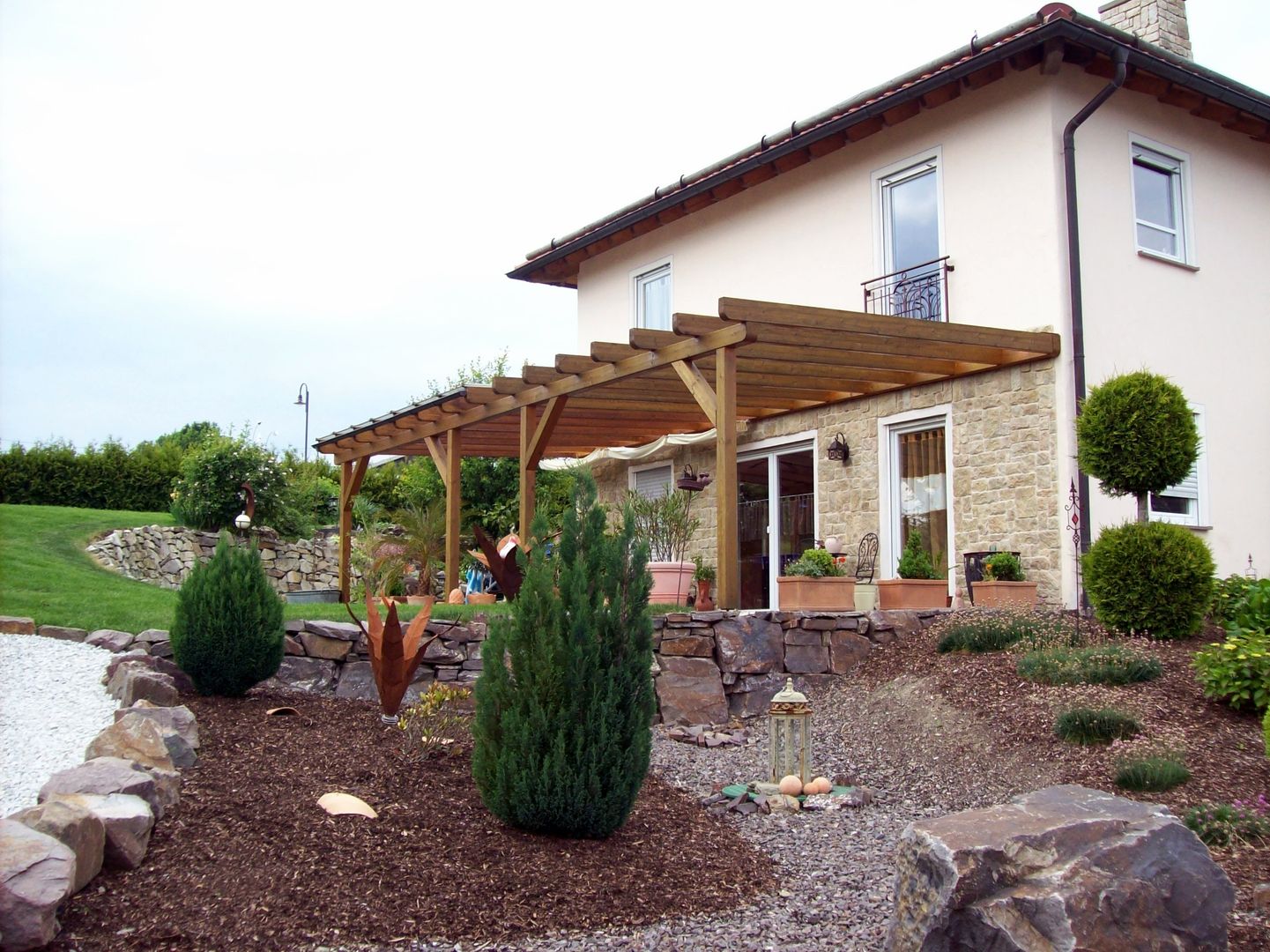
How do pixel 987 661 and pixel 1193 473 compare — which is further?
pixel 1193 473

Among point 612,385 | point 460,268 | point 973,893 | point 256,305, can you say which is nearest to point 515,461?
point 460,268

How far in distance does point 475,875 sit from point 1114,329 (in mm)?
8458

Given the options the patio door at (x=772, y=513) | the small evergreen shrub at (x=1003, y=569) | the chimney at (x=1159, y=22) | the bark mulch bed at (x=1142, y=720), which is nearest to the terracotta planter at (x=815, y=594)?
the bark mulch bed at (x=1142, y=720)

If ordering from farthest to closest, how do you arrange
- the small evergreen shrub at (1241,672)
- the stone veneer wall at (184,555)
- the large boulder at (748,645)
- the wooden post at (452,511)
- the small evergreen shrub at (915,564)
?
the stone veneer wall at (184,555) → the wooden post at (452,511) → the small evergreen shrub at (915,564) → the large boulder at (748,645) → the small evergreen shrub at (1241,672)

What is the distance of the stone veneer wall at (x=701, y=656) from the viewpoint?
26.9ft

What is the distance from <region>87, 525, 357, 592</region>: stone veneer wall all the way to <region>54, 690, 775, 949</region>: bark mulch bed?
1081 cm

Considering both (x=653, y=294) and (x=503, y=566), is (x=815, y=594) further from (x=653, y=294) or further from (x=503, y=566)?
(x=653, y=294)

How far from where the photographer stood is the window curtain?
35.8 ft

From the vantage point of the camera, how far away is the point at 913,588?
9.92m

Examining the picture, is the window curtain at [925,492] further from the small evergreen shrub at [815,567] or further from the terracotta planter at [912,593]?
the small evergreen shrub at [815,567]

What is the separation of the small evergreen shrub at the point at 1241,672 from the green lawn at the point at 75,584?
16.5ft

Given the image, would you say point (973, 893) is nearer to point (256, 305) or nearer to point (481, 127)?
point (481, 127)

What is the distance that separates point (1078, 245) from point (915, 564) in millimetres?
3267

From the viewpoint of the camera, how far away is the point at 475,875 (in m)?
4.26
